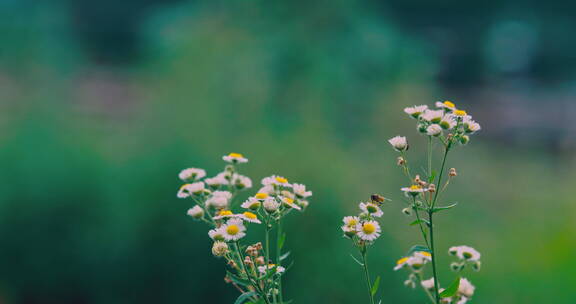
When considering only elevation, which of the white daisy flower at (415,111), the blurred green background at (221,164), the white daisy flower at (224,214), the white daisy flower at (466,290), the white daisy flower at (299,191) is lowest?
the white daisy flower at (466,290)

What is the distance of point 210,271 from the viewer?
286 cm

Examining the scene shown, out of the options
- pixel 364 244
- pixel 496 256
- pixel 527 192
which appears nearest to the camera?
pixel 364 244

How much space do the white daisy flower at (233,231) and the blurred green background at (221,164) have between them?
203 centimetres

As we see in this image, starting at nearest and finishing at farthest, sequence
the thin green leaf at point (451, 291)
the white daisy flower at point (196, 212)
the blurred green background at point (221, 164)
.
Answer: the thin green leaf at point (451, 291) < the white daisy flower at point (196, 212) < the blurred green background at point (221, 164)

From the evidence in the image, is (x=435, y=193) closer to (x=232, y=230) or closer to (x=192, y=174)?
(x=232, y=230)

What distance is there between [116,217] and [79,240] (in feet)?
0.77

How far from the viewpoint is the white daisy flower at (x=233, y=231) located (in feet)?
2.59

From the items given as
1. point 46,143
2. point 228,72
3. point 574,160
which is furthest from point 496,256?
point 574,160

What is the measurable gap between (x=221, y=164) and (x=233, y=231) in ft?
7.49

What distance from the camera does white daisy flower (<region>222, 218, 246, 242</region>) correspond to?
0.79 m

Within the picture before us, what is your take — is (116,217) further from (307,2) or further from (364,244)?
(364,244)

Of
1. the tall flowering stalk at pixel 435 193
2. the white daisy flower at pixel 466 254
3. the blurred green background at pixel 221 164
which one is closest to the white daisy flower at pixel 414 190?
the tall flowering stalk at pixel 435 193

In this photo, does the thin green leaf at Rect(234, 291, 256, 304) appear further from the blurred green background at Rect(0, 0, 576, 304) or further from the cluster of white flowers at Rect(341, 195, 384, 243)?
the blurred green background at Rect(0, 0, 576, 304)

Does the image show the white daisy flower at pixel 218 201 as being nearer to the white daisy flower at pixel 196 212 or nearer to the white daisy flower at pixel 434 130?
the white daisy flower at pixel 196 212
